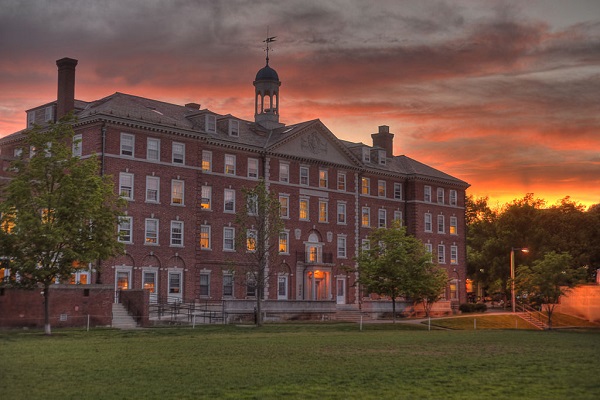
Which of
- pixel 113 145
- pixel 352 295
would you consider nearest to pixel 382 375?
pixel 113 145

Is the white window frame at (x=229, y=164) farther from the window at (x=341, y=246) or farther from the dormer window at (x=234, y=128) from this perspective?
the window at (x=341, y=246)

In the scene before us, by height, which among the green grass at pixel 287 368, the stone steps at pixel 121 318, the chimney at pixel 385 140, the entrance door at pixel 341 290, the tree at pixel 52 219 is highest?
the chimney at pixel 385 140

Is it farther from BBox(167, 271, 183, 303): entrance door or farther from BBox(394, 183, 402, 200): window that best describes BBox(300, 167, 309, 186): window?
BBox(167, 271, 183, 303): entrance door

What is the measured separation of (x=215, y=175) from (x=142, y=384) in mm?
44223

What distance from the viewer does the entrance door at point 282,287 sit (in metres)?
67.6

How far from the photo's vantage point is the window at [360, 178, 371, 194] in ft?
254

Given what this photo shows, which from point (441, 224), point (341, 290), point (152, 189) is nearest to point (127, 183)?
point (152, 189)

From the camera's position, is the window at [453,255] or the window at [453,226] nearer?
the window at [453,255]

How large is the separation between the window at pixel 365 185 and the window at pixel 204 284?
2103 cm

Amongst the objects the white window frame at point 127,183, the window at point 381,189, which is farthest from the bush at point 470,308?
the white window frame at point 127,183

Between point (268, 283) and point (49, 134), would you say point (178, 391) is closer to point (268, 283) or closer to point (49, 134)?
point (49, 134)

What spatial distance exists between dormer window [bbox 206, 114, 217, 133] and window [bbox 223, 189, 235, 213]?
4802mm

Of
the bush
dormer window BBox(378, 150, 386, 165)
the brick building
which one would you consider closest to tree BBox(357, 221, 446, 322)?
the brick building

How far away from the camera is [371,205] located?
78125 mm
